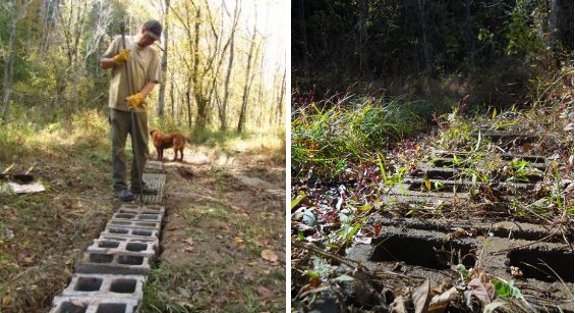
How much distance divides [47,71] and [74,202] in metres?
0.32

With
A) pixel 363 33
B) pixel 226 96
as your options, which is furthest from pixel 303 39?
pixel 226 96

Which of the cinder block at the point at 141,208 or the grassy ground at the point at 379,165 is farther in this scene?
the cinder block at the point at 141,208

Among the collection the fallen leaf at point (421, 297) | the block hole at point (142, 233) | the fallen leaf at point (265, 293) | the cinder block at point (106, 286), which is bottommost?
the fallen leaf at point (265, 293)

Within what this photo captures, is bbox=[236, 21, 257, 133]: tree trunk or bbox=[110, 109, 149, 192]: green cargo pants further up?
bbox=[236, 21, 257, 133]: tree trunk

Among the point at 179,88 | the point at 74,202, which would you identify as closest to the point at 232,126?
the point at 179,88

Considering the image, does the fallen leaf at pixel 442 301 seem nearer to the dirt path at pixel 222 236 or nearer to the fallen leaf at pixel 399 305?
the fallen leaf at pixel 399 305

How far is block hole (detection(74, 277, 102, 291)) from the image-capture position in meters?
1.22

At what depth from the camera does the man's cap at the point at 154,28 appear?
1.38 meters

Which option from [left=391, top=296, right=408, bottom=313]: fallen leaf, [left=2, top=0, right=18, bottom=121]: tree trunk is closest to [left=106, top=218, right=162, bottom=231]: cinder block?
[left=2, top=0, right=18, bottom=121]: tree trunk

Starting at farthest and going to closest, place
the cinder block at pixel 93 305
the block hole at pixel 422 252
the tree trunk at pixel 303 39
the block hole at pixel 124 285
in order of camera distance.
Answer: the tree trunk at pixel 303 39 → the block hole at pixel 124 285 → the cinder block at pixel 93 305 → the block hole at pixel 422 252

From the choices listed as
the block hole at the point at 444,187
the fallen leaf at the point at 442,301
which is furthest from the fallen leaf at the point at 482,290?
the block hole at the point at 444,187

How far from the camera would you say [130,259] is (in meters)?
1.34

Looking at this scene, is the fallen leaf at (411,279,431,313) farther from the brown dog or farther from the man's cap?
the man's cap

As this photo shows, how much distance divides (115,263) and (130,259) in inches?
1.8
